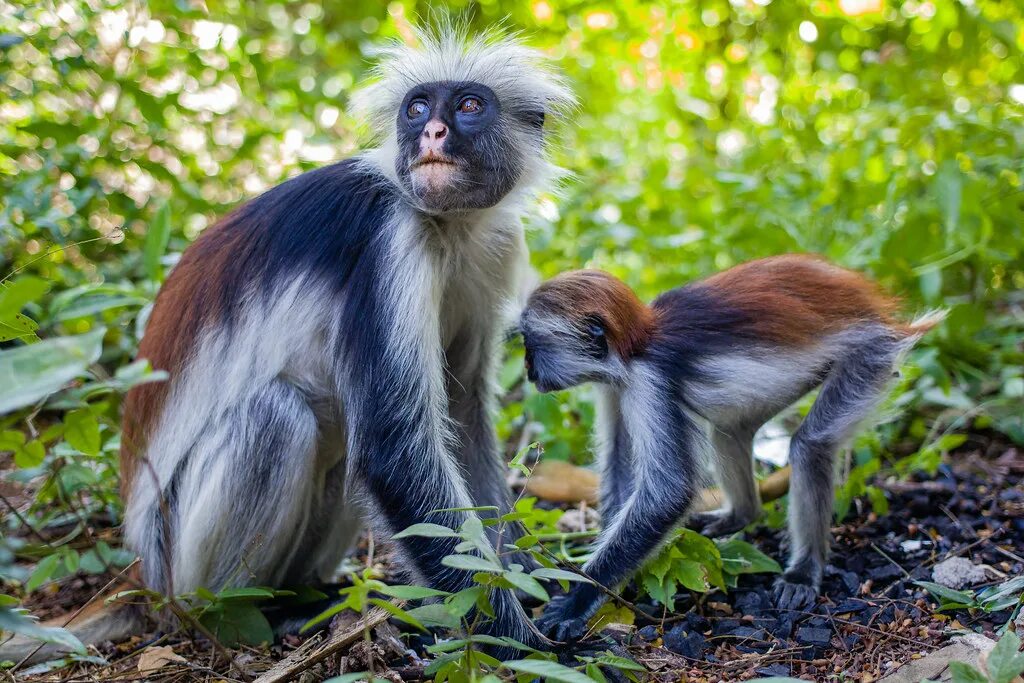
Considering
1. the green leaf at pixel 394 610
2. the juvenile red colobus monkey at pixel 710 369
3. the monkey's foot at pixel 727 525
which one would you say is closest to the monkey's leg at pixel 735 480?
the monkey's foot at pixel 727 525

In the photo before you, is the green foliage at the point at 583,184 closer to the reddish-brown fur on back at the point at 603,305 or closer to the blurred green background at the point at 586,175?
the blurred green background at the point at 586,175

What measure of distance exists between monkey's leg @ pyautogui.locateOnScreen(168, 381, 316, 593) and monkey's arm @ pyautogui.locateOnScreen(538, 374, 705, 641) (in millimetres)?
1545

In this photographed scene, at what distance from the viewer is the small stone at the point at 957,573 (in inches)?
195

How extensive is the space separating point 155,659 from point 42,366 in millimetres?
2569

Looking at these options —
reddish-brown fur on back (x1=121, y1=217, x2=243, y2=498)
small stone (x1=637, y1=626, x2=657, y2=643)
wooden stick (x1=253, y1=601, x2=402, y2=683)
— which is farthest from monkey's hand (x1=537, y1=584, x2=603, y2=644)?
reddish-brown fur on back (x1=121, y1=217, x2=243, y2=498)

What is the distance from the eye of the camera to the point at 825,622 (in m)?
4.80

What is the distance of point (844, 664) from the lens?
4324 mm

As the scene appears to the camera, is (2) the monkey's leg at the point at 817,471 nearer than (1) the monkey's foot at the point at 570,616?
No

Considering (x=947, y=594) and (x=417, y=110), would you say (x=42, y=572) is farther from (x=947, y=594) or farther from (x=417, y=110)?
(x=947, y=594)

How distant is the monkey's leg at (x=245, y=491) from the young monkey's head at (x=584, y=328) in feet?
4.52

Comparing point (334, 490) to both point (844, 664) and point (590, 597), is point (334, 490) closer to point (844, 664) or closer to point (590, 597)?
point (590, 597)

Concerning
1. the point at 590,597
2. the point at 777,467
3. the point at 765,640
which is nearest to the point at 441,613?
the point at 590,597

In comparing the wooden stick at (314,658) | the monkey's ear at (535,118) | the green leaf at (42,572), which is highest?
the monkey's ear at (535,118)

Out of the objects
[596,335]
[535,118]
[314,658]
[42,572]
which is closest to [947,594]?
[596,335]
